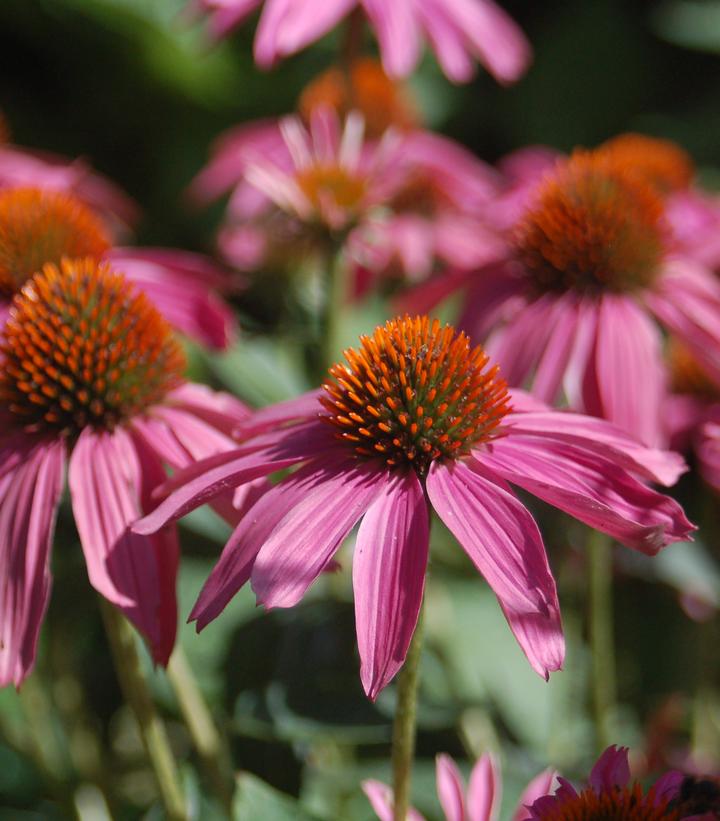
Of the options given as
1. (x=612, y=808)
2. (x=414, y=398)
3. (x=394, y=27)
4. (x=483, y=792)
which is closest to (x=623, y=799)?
(x=612, y=808)

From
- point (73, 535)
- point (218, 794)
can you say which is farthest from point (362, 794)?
point (73, 535)

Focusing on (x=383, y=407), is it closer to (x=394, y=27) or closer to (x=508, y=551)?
(x=508, y=551)

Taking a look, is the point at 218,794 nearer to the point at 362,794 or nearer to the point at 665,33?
the point at 362,794

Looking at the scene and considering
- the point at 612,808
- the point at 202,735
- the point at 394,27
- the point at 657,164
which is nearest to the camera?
the point at 612,808

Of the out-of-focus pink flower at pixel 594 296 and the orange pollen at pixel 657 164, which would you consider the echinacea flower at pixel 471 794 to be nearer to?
the out-of-focus pink flower at pixel 594 296

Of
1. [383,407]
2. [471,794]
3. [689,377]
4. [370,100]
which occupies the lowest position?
[471,794]

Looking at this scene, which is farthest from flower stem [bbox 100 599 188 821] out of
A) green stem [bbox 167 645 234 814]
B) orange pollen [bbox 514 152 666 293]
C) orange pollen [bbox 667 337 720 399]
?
orange pollen [bbox 667 337 720 399]

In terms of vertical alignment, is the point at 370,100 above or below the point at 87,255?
above
